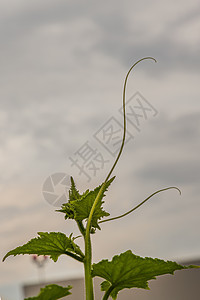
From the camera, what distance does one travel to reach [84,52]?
4234 millimetres

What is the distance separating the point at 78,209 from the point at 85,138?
12.6ft

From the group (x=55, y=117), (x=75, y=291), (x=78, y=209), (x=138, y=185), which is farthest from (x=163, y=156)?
(x=78, y=209)

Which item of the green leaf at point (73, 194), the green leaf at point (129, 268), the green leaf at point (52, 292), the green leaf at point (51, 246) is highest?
the green leaf at point (73, 194)

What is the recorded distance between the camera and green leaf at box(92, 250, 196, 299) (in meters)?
0.29

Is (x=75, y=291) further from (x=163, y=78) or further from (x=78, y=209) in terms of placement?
(x=163, y=78)

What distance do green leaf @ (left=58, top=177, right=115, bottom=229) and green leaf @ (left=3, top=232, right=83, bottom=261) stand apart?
0.04 ft

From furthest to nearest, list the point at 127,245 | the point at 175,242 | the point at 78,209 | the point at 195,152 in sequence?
the point at 195,152 → the point at 175,242 → the point at 127,245 → the point at 78,209

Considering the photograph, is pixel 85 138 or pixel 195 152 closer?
pixel 85 138

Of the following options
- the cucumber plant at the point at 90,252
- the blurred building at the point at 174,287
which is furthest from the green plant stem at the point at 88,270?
the blurred building at the point at 174,287

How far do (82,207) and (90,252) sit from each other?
27mm

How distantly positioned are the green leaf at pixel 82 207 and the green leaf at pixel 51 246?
1cm

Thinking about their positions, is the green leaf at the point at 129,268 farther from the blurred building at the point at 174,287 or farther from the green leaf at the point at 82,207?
the blurred building at the point at 174,287

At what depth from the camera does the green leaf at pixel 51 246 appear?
1.01 ft

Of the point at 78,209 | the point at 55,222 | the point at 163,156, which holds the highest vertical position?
the point at 163,156
